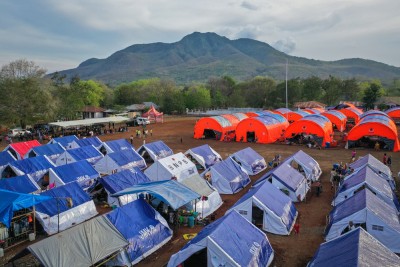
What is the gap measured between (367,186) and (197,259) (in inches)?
360

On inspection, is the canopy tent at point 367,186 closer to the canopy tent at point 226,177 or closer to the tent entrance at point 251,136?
the canopy tent at point 226,177

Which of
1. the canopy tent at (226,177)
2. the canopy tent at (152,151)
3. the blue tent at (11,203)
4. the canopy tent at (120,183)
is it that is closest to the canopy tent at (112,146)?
the canopy tent at (152,151)

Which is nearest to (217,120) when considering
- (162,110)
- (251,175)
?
(251,175)

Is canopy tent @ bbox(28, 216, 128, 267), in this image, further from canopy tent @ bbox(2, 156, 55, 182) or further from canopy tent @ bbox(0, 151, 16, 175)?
canopy tent @ bbox(0, 151, 16, 175)

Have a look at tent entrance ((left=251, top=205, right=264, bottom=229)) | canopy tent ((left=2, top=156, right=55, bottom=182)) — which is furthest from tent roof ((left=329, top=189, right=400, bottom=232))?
canopy tent ((left=2, top=156, right=55, bottom=182))

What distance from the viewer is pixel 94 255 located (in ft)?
31.0

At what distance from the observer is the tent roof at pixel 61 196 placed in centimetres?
1369

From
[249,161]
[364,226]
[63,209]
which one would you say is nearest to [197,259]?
[364,226]

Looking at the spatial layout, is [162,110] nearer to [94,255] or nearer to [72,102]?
[72,102]

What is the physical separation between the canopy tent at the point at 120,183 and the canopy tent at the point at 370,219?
9089 millimetres

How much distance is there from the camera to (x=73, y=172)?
18.7 meters

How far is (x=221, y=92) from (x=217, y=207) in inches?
3051

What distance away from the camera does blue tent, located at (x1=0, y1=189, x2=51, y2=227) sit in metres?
11.7

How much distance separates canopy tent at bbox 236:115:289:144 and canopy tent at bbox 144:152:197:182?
1559 centimetres
